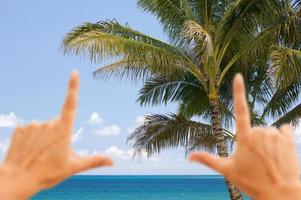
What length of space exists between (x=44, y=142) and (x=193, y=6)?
33.2 feet

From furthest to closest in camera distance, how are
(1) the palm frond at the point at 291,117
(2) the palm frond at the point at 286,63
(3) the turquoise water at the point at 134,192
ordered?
(3) the turquoise water at the point at 134,192 → (1) the palm frond at the point at 291,117 → (2) the palm frond at the point at 286,63

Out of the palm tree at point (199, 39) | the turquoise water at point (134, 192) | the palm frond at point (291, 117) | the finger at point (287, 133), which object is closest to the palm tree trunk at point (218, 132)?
the palm tree at point (199, 39)

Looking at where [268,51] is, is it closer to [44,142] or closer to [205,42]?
[205,42]

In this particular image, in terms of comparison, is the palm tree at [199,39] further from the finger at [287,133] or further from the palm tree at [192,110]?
the finger at [287,133]

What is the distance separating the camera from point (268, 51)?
10.7m

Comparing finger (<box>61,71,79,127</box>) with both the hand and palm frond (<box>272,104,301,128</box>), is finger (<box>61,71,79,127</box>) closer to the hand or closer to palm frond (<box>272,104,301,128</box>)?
the hand

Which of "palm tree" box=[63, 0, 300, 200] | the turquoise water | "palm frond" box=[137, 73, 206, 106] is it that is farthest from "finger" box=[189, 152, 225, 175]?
the turquoise water

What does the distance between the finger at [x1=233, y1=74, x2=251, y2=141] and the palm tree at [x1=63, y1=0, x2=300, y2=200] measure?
813cm

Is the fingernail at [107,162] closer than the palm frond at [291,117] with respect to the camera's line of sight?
Yes

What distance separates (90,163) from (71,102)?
16 cm

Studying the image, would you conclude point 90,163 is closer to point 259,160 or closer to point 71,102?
point 71,102

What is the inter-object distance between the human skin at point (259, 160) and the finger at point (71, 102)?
314 mm

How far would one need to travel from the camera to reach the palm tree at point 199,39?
960cm

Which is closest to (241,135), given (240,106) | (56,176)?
(240,106)
